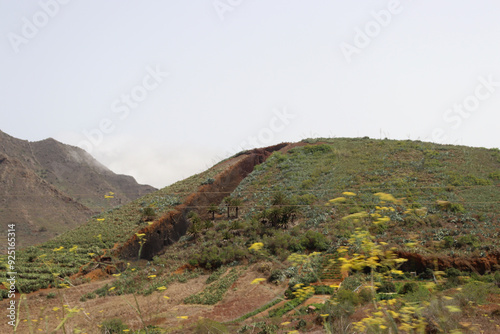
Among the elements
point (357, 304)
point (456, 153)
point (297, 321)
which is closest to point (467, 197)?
point (456, 153)

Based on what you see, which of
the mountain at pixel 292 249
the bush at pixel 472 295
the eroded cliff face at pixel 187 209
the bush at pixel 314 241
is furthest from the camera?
the eroded cliff face at pixel 187 209

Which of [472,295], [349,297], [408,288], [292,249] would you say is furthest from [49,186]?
[472,295]

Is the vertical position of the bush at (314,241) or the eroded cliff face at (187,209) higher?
the eroded cliff face at (187,209)

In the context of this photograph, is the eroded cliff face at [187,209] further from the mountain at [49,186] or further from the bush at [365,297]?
the bush at [365,297]

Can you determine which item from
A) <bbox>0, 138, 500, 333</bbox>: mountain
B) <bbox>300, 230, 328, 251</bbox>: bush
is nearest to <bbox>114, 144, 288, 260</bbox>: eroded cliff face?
<bbox>0, 138, 500, 333</bbox>: mountain

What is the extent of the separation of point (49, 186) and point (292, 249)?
58.9 meters

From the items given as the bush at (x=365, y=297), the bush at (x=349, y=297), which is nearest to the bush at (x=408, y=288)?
the bush at (x=365, y=297)

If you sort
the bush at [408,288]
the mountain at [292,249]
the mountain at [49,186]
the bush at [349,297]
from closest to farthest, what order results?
1. the mountain at [292,249]
2. the bush at [349,297]
3. the bush at [408,288]
4. the mountain at [49,186]

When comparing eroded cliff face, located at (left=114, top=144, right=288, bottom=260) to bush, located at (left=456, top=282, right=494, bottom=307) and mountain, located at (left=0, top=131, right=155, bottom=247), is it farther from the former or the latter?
bush, located at (left=456, top=282, right=494, bottom=307)

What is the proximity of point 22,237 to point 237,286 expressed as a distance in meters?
39.2

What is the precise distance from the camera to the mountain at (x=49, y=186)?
50.1m

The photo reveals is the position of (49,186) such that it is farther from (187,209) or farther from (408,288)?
(408,288)

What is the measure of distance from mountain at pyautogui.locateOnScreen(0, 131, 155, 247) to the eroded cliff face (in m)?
4.82

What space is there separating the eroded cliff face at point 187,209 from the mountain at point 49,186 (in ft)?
15.8
